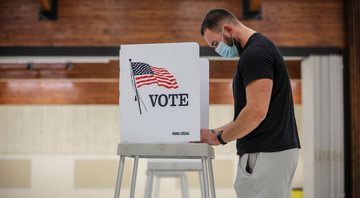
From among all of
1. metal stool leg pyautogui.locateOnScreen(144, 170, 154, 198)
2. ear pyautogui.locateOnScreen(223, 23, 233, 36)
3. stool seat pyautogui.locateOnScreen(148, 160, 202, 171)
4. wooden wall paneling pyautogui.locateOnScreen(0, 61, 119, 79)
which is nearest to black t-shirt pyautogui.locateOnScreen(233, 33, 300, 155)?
ear pyautogui.locateOnScreen(223, 23, 233, 36)

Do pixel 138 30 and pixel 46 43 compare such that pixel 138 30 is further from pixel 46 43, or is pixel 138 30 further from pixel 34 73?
pixel 34 73

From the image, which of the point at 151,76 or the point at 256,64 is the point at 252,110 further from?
the point at 151,76

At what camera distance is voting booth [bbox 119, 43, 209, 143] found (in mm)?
2379

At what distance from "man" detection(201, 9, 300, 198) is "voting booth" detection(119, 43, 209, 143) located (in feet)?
0.44

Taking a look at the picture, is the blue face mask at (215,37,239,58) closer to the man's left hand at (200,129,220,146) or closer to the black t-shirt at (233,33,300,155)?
the black t-shirt at (233,33,300,155)

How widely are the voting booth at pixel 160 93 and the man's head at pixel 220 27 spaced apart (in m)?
0.28

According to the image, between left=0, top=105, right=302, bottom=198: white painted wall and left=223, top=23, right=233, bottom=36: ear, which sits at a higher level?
left=223, top=23, right=233, bottom=36: ear

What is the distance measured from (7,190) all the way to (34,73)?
2.21m

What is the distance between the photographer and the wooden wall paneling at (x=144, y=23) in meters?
7.39

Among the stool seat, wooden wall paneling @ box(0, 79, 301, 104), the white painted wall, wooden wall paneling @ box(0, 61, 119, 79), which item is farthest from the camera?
wooden wall paneling @ box(0, 79, 301, 104)

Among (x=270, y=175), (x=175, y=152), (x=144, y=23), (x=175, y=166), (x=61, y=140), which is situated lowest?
(x=61, y=140)

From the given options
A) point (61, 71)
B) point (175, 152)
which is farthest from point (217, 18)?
point (61, 71)

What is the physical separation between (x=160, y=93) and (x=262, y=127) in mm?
447

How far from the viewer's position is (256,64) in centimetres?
243
